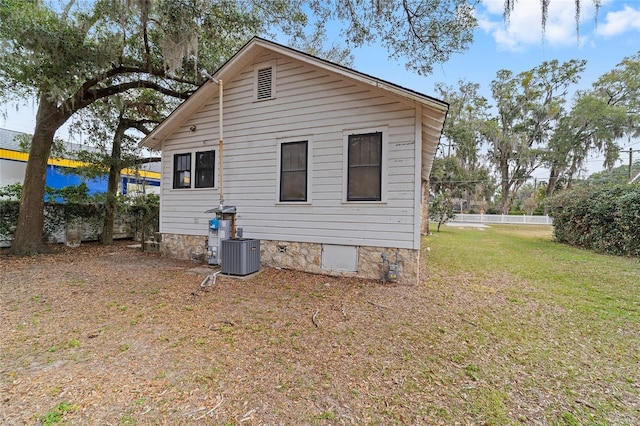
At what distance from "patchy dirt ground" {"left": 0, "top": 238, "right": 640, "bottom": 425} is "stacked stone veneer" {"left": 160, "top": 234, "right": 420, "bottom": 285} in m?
0.59

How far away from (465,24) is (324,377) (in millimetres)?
6496

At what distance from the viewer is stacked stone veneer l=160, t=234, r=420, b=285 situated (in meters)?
5.54

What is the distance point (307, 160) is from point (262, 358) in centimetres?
438

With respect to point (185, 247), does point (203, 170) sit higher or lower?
higher

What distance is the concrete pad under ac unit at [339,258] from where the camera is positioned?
19.4 ft

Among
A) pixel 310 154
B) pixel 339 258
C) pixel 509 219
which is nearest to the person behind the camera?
pixel 339 258

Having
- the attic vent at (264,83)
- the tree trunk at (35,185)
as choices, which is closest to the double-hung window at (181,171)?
the attic vent at (264,83)

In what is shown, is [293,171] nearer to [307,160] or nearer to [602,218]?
[307,160]

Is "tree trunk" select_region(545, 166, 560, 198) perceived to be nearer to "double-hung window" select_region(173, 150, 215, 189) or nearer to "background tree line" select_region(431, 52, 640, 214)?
"background tree line" select_region(431, 52, 640, 214)

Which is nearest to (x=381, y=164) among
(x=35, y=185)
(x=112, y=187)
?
(x=35, y=185)

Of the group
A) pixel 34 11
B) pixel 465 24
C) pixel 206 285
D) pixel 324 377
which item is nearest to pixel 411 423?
pixel 324 377

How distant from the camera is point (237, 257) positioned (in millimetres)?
5910

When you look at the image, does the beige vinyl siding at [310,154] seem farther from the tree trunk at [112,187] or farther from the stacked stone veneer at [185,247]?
the tree trunk at [112,187]

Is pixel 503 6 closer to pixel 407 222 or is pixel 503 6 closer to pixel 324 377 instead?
pixel 407 222
